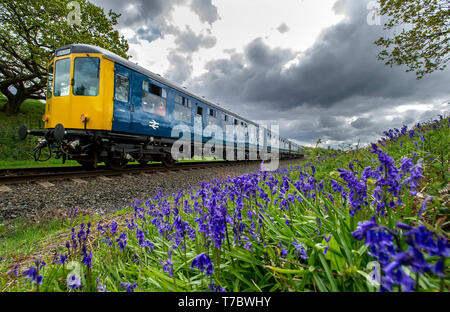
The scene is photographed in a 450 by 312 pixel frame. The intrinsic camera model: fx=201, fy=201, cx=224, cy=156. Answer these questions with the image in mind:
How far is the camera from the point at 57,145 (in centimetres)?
666

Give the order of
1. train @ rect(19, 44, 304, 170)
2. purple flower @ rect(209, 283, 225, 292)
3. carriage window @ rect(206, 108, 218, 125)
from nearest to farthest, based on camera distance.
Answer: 1. purple flower @ rect(209, 283, 225, 292)
2. train @ rect(19, 44, 304, 170)
3. carriage window @ rect(206, 108, 218, 125)

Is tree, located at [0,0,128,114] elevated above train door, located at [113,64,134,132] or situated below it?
above

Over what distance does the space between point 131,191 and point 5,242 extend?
9.50 ft

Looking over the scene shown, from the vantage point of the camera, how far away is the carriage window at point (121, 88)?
7.30 meters

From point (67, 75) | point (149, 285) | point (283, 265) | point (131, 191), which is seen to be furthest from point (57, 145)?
point (283, 265)

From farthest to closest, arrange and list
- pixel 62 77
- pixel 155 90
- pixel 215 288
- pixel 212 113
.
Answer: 1. pixel 212 113
2. pixel 155 90
3. pixel 62 77
4. pixel 215 288

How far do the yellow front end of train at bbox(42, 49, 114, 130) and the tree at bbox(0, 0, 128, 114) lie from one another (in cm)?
1160

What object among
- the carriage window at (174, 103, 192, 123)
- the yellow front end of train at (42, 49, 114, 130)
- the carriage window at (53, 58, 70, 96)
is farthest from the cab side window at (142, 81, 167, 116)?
the carriage window at (53, 58, 70, 96)

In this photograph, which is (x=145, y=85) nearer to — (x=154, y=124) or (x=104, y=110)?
(x=154, y=124)

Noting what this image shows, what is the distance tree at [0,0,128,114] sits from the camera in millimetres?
16094

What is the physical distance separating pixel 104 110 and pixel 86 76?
1.37 m

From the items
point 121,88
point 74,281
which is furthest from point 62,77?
point 74,281

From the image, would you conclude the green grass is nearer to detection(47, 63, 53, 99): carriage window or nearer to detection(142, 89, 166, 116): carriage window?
detection(142, 89, 166, 116): carriage window

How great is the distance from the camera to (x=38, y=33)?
683 inches
